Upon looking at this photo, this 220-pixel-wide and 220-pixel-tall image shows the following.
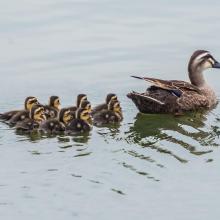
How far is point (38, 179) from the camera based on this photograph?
8883 millimetres

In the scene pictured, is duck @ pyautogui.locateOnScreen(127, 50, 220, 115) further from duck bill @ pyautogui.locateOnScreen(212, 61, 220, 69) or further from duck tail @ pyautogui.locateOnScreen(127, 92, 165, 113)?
duck bill @ pyautogui.locateOnScreen(212, 61, 220, 69)

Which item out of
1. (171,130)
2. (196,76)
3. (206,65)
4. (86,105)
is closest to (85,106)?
(86,105)

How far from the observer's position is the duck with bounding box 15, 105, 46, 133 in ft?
34.3

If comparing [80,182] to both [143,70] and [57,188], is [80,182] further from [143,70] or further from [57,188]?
[143,70]

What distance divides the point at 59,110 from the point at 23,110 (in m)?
0.36

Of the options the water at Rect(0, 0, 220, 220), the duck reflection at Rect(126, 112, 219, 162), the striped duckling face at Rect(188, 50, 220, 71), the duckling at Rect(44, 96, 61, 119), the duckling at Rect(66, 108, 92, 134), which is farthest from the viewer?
the striped duckling face at Rect(188, 50, 220, 71)

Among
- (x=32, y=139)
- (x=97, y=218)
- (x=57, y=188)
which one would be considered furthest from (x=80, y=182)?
(x=32, y=139)

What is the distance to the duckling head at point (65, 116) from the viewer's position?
10.7 m

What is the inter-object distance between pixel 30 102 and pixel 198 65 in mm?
2154

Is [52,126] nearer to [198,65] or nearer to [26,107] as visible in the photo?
[26,107]

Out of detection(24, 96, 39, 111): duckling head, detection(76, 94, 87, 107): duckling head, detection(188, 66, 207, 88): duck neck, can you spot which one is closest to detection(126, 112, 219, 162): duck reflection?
detection(76, 94, 87, 107): duckling head

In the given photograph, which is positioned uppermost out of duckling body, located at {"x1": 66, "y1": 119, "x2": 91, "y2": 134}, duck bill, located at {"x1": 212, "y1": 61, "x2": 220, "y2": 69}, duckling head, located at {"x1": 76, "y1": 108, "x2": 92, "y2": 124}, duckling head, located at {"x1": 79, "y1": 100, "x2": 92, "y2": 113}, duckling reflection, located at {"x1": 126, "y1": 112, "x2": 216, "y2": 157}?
duck bill, located at {"x1": 212, "y1": 61, "x2": 220, "y2": 69}

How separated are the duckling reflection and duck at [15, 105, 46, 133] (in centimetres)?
86

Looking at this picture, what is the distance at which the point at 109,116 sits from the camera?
10.7 metres
